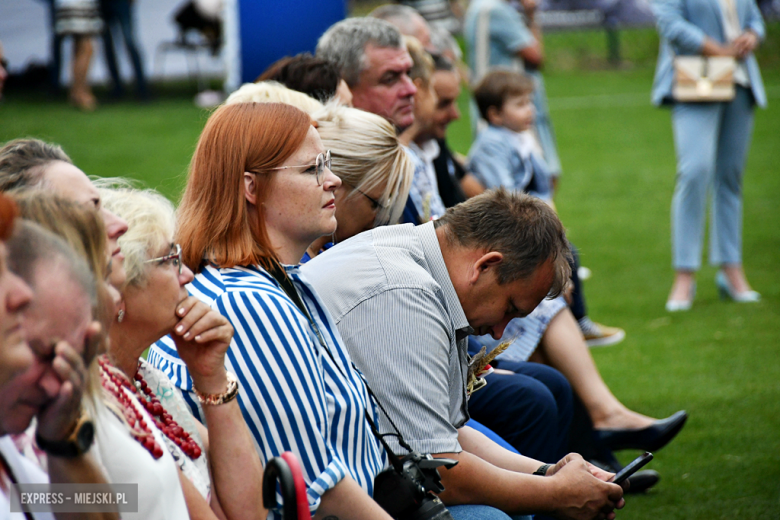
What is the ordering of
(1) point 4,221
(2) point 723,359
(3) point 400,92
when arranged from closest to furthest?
(1) point 4,221, (3) point 400,92, (2) point 723,359

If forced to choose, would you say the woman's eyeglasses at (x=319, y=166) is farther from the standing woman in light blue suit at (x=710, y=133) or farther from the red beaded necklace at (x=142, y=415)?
the standing woman in light blue suit at (x=710, y=133)

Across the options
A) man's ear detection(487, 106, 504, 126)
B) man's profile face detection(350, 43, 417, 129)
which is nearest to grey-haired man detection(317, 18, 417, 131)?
man's profile face detection(350, 43, 417, 129)

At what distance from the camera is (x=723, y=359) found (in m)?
5.18

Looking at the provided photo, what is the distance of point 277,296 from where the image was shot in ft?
6.69

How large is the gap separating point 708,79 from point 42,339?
18.2ft

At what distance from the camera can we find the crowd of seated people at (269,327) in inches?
50.4

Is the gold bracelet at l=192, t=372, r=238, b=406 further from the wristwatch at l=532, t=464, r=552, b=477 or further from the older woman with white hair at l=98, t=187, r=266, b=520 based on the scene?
the wristwatch at l=532, t=464, r=552, b=477

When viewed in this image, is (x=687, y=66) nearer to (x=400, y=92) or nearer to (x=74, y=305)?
(x=400, y=92)

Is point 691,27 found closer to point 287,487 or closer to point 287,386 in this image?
point 287,386

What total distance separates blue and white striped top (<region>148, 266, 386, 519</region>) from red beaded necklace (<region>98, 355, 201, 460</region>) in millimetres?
144

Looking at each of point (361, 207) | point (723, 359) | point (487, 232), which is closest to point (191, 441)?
point (487, 232)

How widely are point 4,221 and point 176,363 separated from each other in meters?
0.97

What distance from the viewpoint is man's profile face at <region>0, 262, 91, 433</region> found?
3.93ft

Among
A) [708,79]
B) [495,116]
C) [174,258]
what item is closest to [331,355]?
[174,258]
